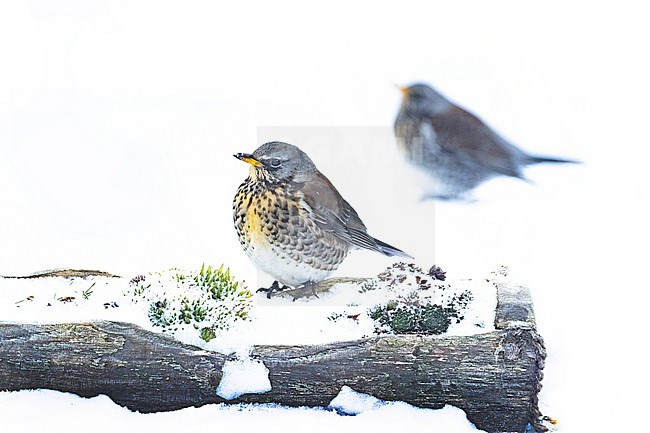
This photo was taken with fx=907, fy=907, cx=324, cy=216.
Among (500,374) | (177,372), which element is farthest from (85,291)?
(500,374)

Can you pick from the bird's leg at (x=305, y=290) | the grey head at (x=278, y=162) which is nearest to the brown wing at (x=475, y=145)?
the grey head at (x=278, y=162)

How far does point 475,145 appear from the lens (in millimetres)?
3992

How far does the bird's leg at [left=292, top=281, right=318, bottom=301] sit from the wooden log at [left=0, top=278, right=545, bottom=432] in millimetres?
485

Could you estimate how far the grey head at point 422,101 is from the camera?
4.09 meters

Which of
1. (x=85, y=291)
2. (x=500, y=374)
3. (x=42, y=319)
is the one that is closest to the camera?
(x=500, y=374)

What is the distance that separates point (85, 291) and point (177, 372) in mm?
693

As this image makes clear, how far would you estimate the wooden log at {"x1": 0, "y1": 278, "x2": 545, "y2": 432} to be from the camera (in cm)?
320

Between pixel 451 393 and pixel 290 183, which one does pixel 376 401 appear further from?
pixel 290 183

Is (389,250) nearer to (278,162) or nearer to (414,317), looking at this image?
(414,317)

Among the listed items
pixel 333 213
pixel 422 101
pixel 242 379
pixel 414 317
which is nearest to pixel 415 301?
pixel 414 317

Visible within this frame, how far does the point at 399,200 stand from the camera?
4.00 metres

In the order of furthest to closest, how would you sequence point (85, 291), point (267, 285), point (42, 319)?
point (267, 285) → point (85, 291) → point (42, 319)

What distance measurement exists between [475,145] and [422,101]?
32 cm

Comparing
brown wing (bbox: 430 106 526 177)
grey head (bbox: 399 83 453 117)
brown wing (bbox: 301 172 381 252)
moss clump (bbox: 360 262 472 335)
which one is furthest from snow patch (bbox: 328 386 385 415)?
grey head (bbox: 399 83 453 117)
